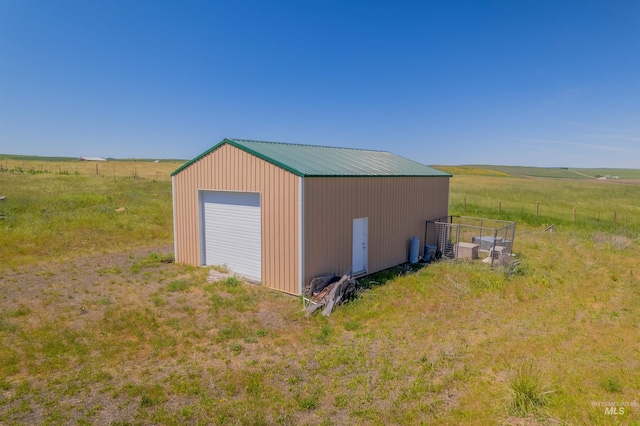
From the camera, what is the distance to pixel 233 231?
12680mm

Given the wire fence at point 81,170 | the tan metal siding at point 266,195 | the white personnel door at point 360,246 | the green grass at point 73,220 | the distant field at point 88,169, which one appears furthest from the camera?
the distant field at point 88,169

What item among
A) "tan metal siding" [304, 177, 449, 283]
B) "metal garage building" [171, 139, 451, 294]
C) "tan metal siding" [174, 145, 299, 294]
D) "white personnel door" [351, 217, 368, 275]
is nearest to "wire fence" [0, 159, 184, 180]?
"tan metal siding" [174, 145, 299, 294]

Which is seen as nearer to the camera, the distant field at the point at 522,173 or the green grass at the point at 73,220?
the green grass at the point at 73,220

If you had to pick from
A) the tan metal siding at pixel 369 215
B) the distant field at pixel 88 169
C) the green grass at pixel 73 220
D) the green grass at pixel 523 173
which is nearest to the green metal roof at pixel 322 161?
the tan metal siding at pixel 369 215

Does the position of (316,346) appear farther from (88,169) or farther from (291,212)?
(88,169)

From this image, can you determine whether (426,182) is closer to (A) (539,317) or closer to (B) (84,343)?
(A) (539,317)

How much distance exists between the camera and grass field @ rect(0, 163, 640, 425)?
5.62 metres

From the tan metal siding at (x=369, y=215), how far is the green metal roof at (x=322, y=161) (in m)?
0.32

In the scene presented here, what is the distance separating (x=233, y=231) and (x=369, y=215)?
4.48 m

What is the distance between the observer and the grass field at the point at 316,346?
5.62m

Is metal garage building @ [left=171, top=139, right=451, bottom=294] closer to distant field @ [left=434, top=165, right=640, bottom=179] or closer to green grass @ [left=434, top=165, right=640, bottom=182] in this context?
green grass @ [left=434, top=165, right=640, bottom=182]

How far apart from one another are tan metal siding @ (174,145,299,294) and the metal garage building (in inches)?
1.1

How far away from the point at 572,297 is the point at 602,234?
36.3 ft

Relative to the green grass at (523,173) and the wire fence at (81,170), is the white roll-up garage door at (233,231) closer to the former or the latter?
the wire fence at (81,170)
